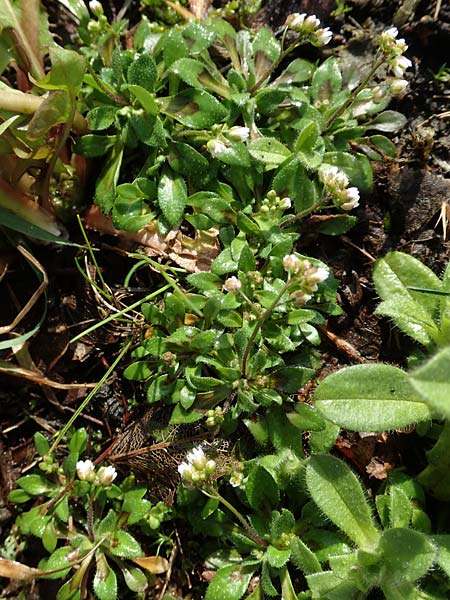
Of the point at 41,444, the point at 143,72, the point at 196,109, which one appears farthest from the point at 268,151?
the point at 41,444

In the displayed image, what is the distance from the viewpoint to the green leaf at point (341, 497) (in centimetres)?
228

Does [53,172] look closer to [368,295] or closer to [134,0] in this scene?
[134,0]

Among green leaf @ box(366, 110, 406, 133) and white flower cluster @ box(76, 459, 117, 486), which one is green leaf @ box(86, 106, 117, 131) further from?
white flower cluster @ box(76, 459, 117, 486)

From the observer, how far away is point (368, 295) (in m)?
2.91

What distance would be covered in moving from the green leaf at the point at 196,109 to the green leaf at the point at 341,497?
154cm

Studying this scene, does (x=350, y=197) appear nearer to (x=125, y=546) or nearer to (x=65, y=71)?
(x=65, y=71)

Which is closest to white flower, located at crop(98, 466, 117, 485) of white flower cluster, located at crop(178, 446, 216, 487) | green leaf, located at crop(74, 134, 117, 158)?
white flower cluster, located at crop(178, 446, 216, 487)

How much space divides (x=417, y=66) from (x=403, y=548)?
242 centimetres

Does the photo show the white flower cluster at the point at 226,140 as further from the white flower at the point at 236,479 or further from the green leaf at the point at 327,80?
the white flower at the point at 236,479

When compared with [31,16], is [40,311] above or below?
below

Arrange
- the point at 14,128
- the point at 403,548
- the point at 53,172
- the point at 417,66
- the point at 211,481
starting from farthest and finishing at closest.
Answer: the point at 417,66, the point at 53,172, the point at 14,128, the point at 211,481, the point at 403,548

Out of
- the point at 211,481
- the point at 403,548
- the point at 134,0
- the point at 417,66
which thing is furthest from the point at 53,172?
the point at 403,548

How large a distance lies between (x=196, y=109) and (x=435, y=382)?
1709mm

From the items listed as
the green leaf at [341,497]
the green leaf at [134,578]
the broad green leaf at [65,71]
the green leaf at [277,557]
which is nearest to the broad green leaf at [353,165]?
the broad green leaf at [65,71]
